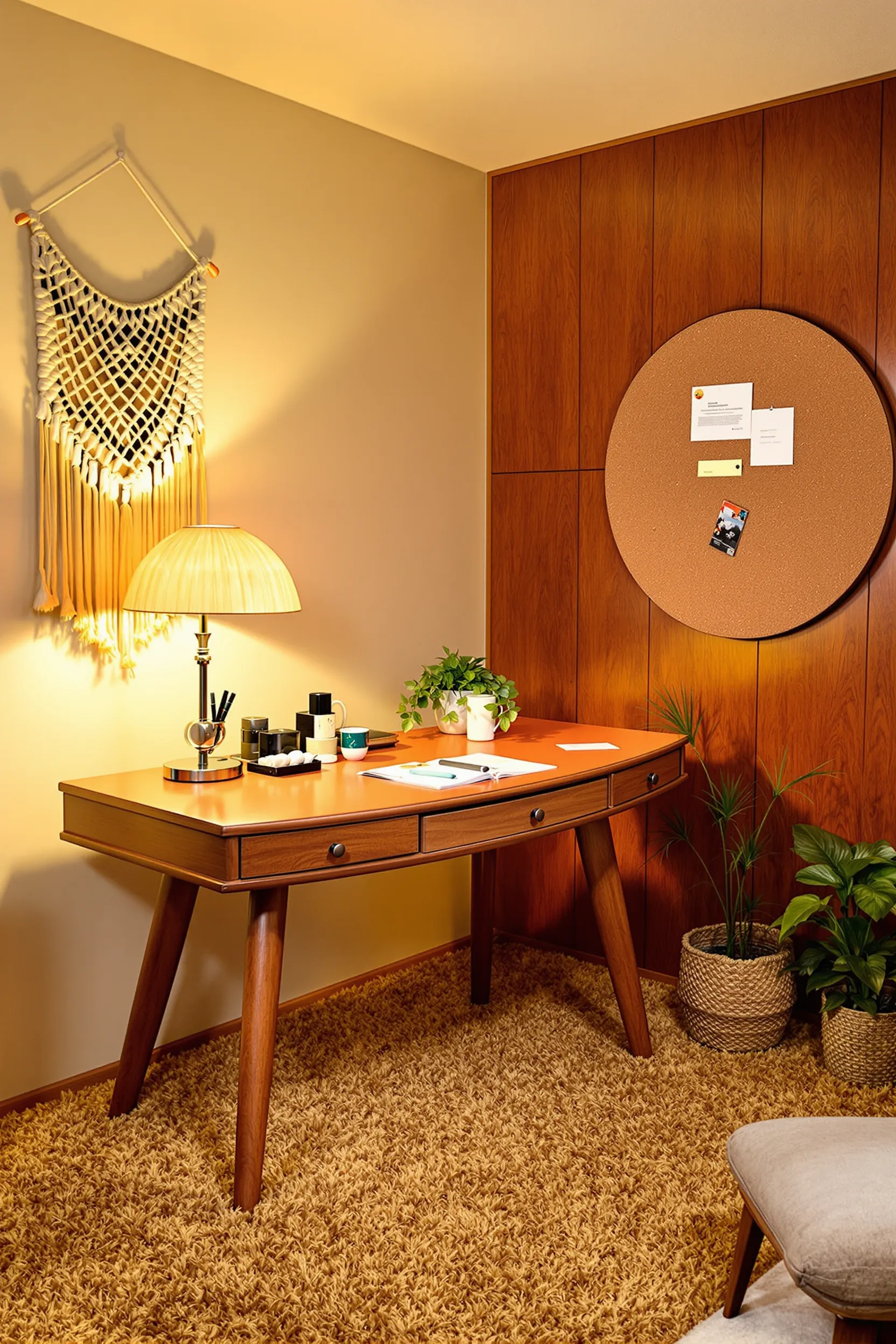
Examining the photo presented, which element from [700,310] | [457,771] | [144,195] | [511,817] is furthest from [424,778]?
[700,310]

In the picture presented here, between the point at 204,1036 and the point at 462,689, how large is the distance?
113 cm

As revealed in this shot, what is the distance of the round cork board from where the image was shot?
2922 mm

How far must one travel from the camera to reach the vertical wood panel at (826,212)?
2.89 m

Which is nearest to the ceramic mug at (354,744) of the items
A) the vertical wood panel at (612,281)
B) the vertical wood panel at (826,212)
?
the vertical wood panel at (612,281)

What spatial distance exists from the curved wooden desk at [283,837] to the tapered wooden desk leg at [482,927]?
44 cm

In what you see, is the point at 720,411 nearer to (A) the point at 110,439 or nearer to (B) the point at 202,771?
(A) the point at 110,439

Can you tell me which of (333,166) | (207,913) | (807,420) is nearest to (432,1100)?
(207,913)

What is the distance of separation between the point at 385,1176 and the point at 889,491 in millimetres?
2019

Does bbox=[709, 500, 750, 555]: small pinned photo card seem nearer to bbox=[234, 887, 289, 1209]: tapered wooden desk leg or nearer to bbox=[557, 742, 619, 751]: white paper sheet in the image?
bbox=[557, 742, 619, 751]: white paper sheet

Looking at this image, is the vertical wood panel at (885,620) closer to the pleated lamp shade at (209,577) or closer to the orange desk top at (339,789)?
the orange desk top at (339,789)

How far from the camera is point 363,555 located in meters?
3.36

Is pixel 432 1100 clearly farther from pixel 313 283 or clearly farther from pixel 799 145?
pixel 799 145

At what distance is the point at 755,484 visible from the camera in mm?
3105

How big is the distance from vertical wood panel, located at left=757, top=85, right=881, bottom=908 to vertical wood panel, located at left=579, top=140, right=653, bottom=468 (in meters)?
0.39
